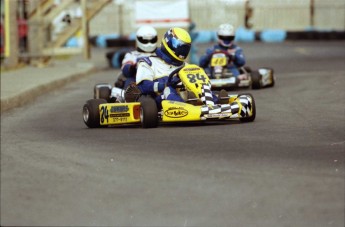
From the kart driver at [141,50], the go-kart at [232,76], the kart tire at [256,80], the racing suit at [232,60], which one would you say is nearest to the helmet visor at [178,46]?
the kart driver at [141,50]

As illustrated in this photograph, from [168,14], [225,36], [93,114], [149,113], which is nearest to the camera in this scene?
[149,113]

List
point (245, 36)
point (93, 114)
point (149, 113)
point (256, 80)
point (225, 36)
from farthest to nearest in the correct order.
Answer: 1. point (245, 36)
2. point (225, 36)
3. point (256, 80)
4. point (93, 114)
5. point (149, 113)

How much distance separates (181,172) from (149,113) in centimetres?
263

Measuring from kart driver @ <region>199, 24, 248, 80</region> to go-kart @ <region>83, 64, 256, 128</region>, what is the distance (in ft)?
16.2

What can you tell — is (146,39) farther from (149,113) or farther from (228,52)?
(149,113)

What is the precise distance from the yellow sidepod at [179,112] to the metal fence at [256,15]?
3489 centimetres

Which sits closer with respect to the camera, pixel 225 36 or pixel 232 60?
pixel 232 60

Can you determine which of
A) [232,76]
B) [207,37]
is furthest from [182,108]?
[207,37]

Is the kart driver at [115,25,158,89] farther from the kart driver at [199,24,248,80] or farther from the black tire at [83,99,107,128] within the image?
the kart driver at [199,24,248,80]

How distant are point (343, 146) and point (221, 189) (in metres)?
1.95

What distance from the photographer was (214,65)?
16078mm

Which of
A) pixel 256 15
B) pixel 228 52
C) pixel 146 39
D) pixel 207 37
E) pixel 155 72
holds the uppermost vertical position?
pixel 146 39

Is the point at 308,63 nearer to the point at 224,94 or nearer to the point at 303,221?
the point at 224,94

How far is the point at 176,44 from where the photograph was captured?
1116cm
